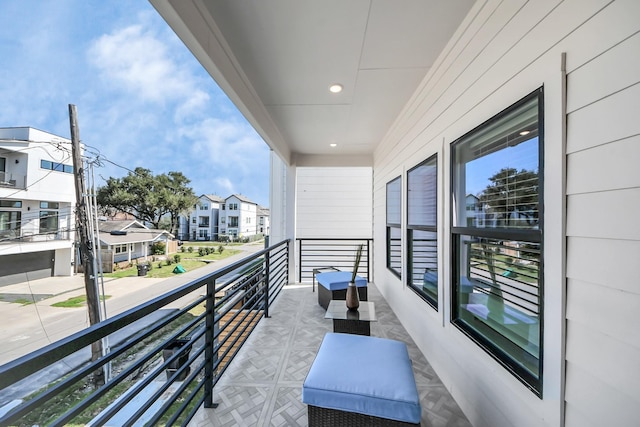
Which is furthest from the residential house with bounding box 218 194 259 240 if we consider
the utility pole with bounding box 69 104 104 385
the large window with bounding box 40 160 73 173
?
the large window with bounding box 40 160 73 173

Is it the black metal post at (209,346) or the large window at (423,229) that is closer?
the black metal post at (209,346)

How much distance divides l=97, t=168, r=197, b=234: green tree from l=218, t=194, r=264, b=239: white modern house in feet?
3.97

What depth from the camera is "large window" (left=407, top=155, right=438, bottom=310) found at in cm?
226

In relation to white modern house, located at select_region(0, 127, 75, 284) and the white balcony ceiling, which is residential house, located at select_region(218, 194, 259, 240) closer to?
white modern house, located at select_region(0, 127, 75, 284)

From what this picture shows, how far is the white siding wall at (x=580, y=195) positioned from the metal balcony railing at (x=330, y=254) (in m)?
3.82

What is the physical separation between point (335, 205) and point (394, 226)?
1.95 m

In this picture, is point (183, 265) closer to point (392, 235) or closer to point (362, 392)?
point (392, 235)

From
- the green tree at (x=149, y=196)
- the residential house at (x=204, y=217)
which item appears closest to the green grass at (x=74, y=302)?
the green tree at (x=149, y=196)

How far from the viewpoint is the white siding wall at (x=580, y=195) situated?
2.56 feet

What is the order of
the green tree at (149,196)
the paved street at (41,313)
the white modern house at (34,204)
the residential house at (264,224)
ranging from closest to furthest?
the white modern house at (34,204), the paved street at (41,313), the green tree at (149,196), the residential house at (264,224)

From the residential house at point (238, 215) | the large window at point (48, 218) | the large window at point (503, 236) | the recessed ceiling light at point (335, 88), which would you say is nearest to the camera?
the large window at point (503, 236)

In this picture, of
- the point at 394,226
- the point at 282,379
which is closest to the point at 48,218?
the point at 282,379

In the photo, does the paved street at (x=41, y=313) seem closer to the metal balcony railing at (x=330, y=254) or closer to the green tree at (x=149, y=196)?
the metal balcony railing at (x=330, y=254)

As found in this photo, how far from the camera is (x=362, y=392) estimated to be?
1267 millimetres
